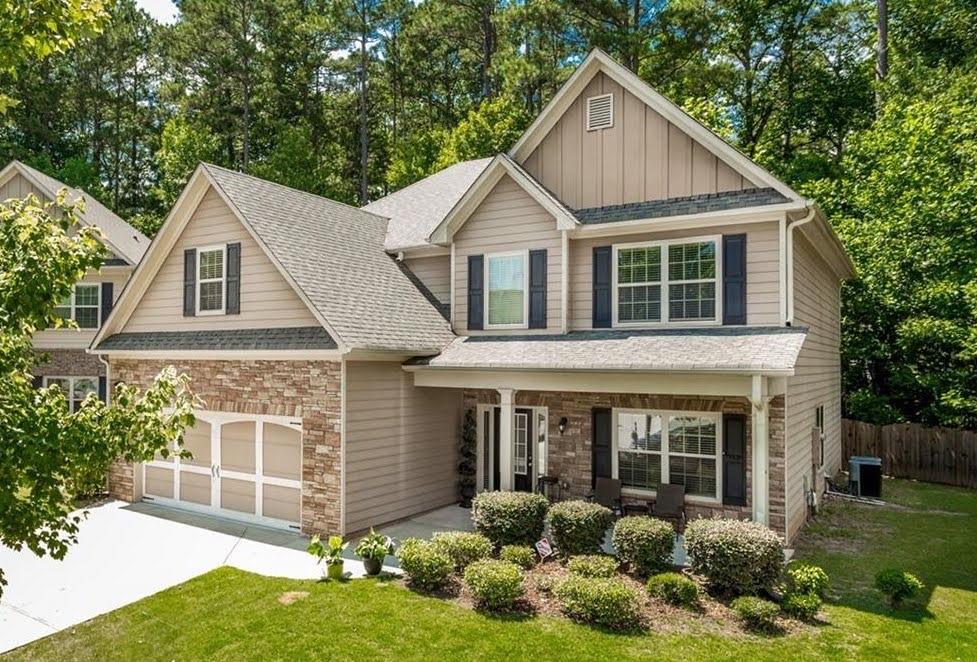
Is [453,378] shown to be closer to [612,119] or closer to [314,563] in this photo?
[314,563]

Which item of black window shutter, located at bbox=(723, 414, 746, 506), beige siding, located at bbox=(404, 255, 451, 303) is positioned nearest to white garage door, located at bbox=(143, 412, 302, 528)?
beige siding, located at bbox=(404, 255, 451, 303)

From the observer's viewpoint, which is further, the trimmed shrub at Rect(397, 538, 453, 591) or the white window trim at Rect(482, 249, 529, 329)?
the white window trim at Rect(482, 249, 529, 329)

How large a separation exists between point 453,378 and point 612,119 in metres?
6.35

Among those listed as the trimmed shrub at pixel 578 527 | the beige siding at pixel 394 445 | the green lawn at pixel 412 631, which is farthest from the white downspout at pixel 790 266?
the beige siding at pixel 394 445

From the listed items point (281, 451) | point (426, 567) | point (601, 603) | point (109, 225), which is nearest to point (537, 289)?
point (281, 451)

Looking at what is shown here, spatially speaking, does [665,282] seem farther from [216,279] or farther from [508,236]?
[216,279]

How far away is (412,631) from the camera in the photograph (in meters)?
7.62

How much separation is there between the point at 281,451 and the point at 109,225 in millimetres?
17016

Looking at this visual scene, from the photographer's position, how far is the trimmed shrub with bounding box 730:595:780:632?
765cm

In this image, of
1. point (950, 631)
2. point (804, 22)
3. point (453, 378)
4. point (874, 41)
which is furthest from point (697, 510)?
point (874, 41)

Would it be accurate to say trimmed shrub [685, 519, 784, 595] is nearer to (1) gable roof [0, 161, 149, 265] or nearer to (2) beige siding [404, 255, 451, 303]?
(2) beige siding [404, 255, 451, 303]

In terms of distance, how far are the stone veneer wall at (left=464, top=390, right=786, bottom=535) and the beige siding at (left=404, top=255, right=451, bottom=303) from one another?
9.75 ft

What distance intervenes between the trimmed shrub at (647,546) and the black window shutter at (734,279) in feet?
14.3

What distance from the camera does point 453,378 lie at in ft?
40.9
